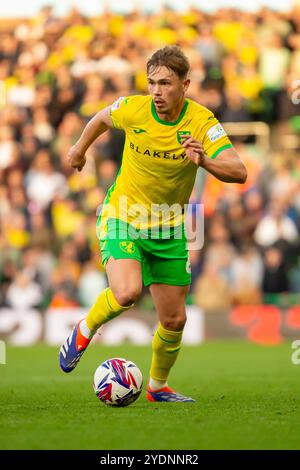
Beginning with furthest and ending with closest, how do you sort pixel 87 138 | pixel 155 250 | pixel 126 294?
pixel 87 138, pixel 155 250, pixel 126 294

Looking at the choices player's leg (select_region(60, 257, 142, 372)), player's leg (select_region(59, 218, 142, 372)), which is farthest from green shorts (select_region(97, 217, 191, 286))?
player's leg (select_region(60, 257, 142, 372))

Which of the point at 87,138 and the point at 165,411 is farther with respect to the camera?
the point at 87,138

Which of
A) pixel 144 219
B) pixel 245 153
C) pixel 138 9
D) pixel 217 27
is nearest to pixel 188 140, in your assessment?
pixel 144 219

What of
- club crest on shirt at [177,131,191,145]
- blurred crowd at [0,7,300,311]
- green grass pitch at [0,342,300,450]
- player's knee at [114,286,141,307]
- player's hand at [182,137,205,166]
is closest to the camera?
green grass pitch at [0,342,300,450]

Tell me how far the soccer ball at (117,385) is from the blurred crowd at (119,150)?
8.35 metres

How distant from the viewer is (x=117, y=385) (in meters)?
7.51

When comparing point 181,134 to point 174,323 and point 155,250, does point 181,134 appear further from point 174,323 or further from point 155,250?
point 174,323

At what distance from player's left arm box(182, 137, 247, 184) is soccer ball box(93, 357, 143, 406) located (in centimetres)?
158

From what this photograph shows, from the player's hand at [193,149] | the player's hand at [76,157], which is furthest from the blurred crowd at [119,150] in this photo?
the player's hand at [193,149]

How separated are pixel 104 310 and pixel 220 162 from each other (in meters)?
1.37

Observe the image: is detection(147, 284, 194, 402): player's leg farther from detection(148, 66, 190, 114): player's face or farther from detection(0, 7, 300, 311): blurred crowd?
detection(0, 7, 300, 311): blurred crowd

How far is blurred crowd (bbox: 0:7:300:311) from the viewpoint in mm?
16125

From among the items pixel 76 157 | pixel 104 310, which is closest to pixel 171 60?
pixel 76 157

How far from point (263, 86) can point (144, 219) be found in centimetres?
1019
